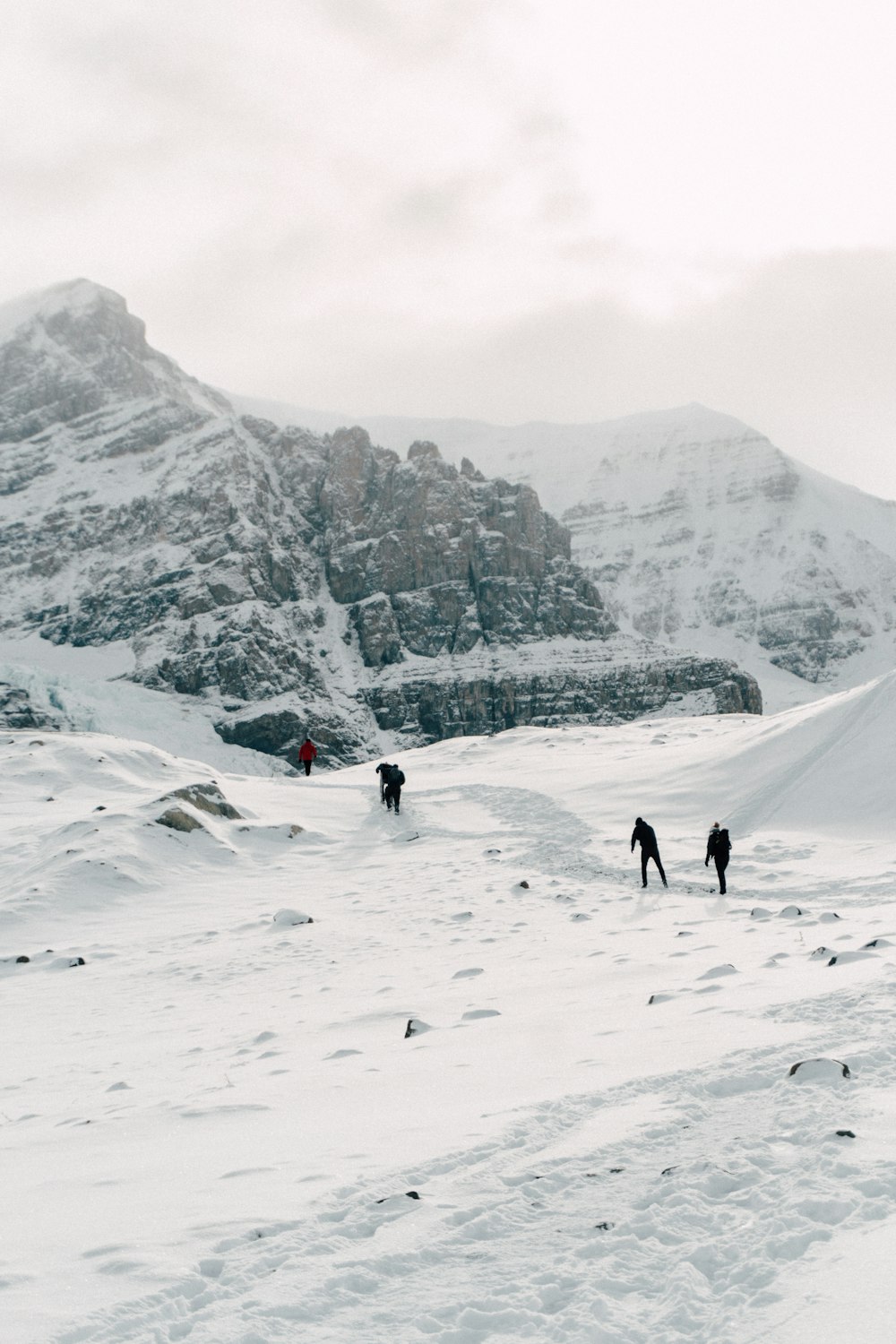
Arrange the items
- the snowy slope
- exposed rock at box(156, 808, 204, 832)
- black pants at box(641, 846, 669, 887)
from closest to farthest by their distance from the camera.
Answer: the snowy slope → black pants at box(641, 846, 669, 887) → exposed rock at box(156, 808, 204, 832)

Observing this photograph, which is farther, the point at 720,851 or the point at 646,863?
the point at 646,863

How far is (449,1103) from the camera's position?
280 inches

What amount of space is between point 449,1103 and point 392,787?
77.7 feet

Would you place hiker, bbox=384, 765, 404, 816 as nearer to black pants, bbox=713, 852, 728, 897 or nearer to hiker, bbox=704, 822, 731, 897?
hiker, bbox=704, 822, 731, 897

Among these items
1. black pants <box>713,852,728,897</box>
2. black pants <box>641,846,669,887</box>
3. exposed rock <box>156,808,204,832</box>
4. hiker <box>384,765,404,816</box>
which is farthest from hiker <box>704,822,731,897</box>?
hiker <box>384,765,404,816</box>

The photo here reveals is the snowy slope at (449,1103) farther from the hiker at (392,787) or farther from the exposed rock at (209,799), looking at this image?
the hiker at (392,787)

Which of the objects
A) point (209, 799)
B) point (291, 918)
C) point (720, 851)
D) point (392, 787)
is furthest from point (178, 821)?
point (720, 851)

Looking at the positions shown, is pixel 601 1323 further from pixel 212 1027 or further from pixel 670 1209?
pixel 212 1027

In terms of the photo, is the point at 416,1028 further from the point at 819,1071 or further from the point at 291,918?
the point at 291,918

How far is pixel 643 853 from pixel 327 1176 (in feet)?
47.2

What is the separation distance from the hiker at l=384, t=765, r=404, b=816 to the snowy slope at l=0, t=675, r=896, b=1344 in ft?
30.1

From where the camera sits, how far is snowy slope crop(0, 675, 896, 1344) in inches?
178

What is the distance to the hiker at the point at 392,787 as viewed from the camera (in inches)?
1208

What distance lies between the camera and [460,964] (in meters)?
13.3
